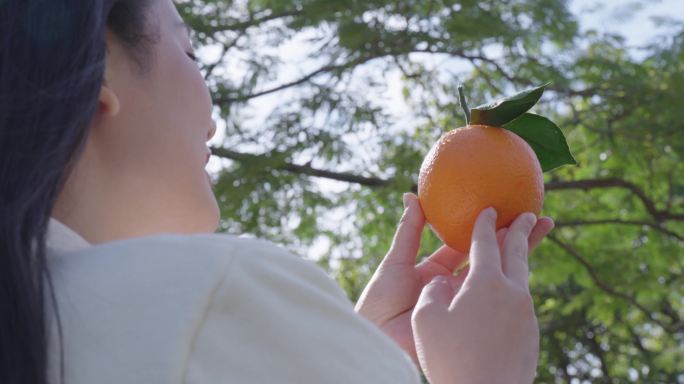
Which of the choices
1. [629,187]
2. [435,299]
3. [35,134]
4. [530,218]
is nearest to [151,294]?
[35,134]

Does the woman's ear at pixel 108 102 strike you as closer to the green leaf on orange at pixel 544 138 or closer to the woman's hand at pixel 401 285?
the woman's hand at pixel 401 285

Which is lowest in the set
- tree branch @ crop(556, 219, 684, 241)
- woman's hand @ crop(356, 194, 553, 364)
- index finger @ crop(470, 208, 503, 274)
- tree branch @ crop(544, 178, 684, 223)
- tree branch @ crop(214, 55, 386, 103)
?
tree branch @ crop(556, 219, 684, 241)

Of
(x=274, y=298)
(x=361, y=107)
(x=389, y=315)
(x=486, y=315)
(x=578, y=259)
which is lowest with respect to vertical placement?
(x=578, y=259)

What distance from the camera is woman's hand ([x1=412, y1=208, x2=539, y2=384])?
37.8 inches

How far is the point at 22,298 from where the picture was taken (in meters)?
0.75

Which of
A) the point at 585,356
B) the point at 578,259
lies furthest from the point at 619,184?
the point at 585,356

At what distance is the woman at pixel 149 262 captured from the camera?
2.45 ft

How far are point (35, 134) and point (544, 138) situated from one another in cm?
74

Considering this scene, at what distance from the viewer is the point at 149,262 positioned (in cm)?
78

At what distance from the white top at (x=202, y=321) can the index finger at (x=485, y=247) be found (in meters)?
0.23

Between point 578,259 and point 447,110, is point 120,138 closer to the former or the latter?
point 447,110

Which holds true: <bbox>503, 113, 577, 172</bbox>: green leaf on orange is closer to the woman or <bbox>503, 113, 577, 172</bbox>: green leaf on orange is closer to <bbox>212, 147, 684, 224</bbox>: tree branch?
the woman

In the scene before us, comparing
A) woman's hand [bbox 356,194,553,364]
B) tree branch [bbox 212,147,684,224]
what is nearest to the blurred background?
tree branch [bbox 212,147,684,224]

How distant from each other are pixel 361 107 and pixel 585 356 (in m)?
7.79
